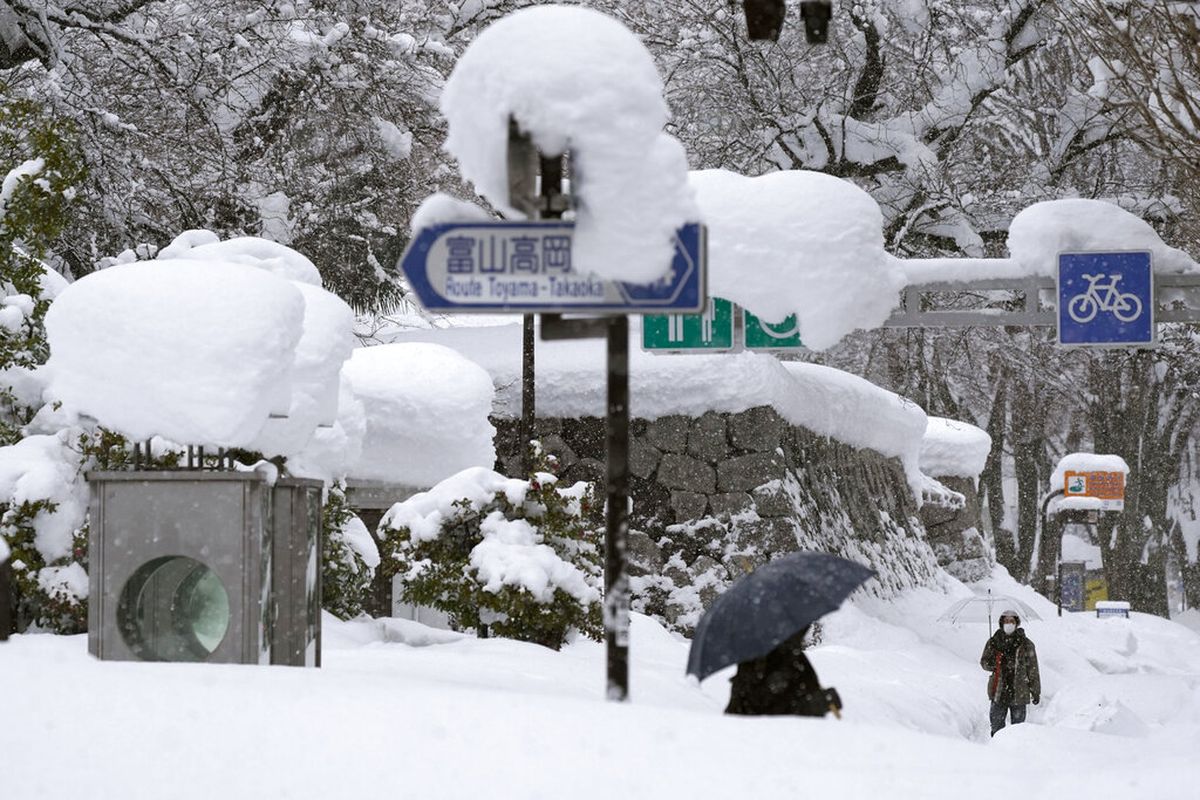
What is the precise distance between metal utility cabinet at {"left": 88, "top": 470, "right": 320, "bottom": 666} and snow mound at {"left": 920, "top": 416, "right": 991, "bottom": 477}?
21.0 metres

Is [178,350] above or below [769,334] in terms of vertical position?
below

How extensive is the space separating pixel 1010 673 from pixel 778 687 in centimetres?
776

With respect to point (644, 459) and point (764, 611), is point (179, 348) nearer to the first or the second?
point (764, 611)

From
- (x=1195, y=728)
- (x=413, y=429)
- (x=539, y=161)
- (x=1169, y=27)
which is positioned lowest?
(x=1195, y=728)

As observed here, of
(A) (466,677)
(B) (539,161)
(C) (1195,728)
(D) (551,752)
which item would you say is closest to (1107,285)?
(C) (1195,728)

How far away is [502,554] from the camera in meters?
11.3

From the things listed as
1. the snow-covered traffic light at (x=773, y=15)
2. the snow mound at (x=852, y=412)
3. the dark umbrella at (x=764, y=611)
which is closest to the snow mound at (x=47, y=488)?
the dark umbrella at (x=764, y=611)

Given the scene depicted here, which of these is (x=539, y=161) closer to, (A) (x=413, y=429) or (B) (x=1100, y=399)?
(A) (x=413, y=429)

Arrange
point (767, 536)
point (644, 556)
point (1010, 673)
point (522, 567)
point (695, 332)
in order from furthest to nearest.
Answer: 1. point (767, 536)
2. point (644, 556)
3. point (1010, 673)
4. point (695, 332)
5. point (522, 567)

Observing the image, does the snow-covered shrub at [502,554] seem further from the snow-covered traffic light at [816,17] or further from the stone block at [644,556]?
the snow-covered traffic light at [816,17]

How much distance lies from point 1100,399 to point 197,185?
19.6m

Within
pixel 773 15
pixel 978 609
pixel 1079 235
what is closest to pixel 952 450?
pixel 978 609

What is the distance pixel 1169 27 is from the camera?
852cm

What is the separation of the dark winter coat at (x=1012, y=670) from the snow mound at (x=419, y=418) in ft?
16.2
